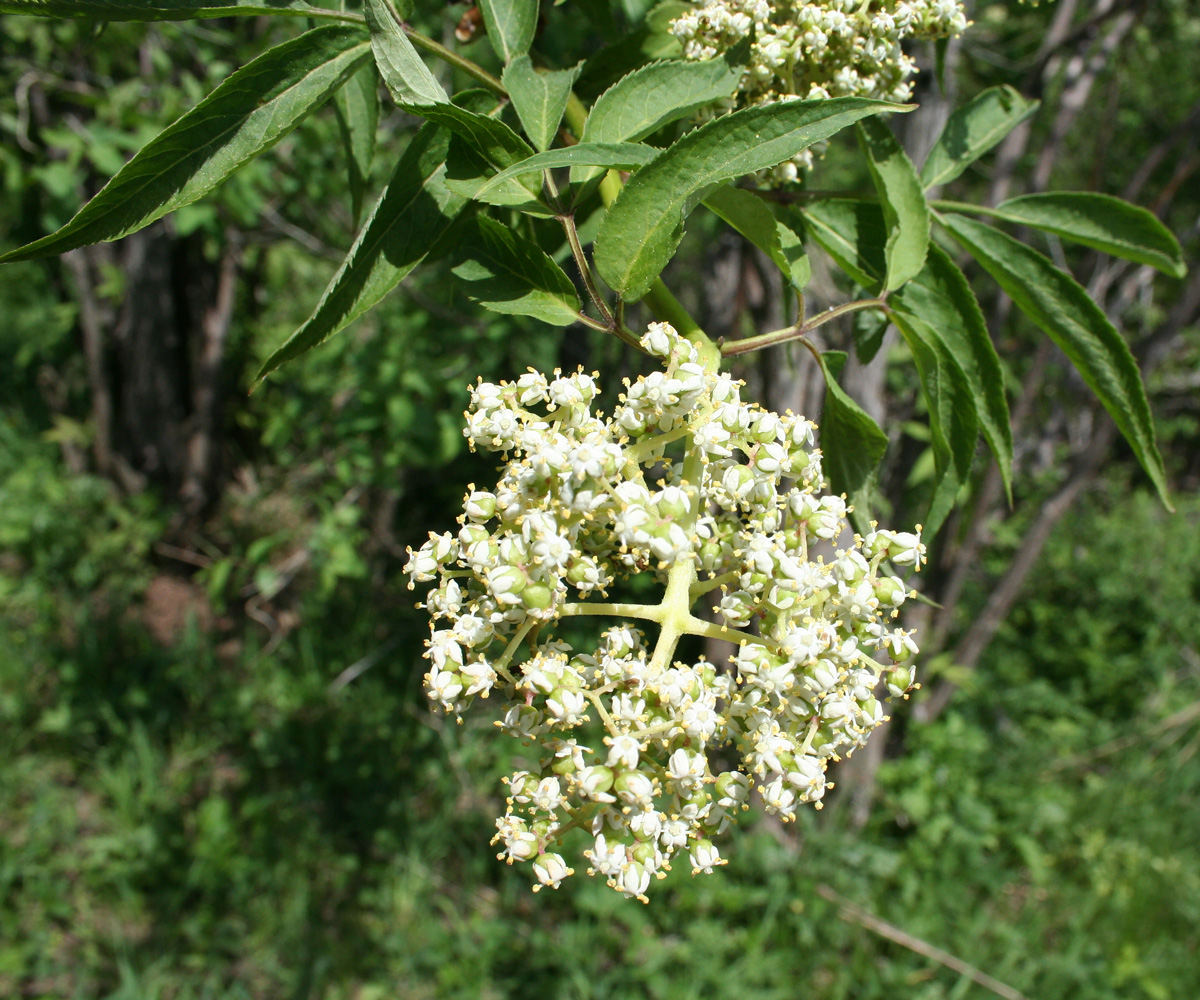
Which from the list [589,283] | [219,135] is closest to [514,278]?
[589,283]

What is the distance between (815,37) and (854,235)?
25 cm

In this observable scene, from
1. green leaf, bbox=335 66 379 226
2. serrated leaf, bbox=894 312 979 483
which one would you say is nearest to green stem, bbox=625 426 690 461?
serrated leaf, bbox=894 312 979 483

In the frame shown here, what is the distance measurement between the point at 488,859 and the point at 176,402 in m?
3.48

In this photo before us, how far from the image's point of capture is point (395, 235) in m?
0.88

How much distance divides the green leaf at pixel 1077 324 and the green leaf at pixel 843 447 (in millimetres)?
324

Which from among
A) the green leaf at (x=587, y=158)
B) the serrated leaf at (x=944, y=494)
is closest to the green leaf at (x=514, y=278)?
the green leaf at (x=587, y=158)

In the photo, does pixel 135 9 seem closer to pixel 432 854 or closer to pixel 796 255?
pixel 796 255

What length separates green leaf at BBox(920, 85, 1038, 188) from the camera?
1.29 metres

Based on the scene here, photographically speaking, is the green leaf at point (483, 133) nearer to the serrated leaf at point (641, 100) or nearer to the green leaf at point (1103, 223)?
the serrated leaf at point (641, 100)

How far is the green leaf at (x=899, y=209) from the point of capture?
3.22 feet

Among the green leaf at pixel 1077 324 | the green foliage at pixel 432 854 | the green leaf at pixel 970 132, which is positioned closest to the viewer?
the green leaf at pixel 1077 324

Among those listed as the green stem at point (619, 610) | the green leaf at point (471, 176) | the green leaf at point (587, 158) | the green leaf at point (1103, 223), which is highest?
the green leaf at point (587, 158)

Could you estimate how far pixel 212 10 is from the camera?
0.81m

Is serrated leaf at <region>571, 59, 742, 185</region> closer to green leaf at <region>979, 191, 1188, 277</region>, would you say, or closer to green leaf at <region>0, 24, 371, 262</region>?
green leaf at <region>0, 24, 371, 262</region>
